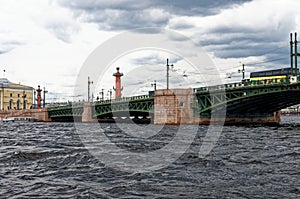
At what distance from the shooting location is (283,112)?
17300 cm

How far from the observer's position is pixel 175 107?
5453 cm

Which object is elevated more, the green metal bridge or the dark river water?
the green metal bridge

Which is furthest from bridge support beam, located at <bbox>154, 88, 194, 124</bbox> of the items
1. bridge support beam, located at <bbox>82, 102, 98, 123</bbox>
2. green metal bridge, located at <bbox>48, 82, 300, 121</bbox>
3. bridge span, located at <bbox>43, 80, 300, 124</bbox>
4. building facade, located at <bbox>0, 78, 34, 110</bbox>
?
building facade, located at <bbox>0, 78, 34, 110</bbox>

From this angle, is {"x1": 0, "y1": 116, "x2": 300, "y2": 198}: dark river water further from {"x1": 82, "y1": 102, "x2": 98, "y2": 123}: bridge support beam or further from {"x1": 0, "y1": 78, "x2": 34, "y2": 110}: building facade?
{"x1": 0, "y1": 78, "x2": 34, "y2": 110}: building facade

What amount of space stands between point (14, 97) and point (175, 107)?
9250 centimetres

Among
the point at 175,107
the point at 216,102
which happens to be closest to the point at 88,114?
the point at 175,107

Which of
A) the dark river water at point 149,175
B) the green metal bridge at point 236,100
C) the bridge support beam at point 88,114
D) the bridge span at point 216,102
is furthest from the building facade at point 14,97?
the dark river water at point 149,175

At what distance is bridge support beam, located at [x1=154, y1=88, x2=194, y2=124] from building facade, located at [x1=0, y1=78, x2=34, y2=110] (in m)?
82.3

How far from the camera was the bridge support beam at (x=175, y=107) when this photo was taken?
54.3 meters

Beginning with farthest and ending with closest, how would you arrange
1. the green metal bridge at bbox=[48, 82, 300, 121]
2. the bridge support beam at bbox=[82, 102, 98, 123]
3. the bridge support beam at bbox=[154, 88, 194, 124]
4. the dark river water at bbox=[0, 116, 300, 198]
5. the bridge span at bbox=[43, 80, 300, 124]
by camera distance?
the bridge support beam at bbox=[82, 102, 98, 123] < the bridge support beam at bbox=[154, 88, 194, 124] < the bridge span at bbox=[43, 80, 300, 124] < the green metal bridge at bbox=[48, 82, 300, 121] < the dark river water at bbox=[0, 116, 300, 198]

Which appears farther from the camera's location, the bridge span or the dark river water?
the bridge span

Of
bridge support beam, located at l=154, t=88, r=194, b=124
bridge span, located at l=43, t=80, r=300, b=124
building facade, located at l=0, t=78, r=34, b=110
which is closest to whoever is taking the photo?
bridge span, located at l=43, t=80, r=300, b=124

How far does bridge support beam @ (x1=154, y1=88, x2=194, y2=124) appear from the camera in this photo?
2137 inches

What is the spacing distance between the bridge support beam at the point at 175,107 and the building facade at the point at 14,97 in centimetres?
8226
